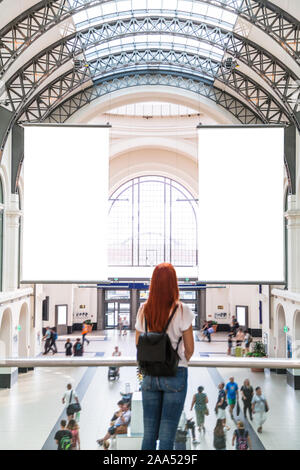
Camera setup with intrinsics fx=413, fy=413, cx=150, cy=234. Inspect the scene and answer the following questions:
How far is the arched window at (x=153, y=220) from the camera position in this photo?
34.6 meters

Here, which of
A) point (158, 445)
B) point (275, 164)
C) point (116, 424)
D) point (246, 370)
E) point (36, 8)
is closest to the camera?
point (158, 445)

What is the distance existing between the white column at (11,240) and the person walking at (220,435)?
18.2 metres

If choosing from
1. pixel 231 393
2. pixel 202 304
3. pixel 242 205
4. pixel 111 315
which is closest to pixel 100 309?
pixel 111 315

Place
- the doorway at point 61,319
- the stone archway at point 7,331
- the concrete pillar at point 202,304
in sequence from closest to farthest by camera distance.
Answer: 1. the stone archway at point 7,331
2. the doorway at point 61,319
3. the concrete pillar at point 202,304

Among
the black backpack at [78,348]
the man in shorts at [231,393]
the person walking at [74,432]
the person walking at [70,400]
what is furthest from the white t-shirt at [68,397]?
the black backpack at [78,348]

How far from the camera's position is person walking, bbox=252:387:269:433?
3275 millimetres

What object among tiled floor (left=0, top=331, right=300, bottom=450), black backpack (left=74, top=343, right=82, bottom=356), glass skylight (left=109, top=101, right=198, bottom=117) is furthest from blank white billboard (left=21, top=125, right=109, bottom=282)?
glass skylight (left=109, top=101, right=198, bottom=117)

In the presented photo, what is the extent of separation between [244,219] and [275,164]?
1.51 m

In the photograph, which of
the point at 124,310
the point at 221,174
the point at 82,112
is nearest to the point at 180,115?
the point at 82,112

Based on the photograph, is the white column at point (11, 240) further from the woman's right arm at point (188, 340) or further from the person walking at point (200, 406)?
the woman's right arm at point (188, 340)

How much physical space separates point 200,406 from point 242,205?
23.8 ft

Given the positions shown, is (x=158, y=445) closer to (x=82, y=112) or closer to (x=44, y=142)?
(x=44, y=142)
